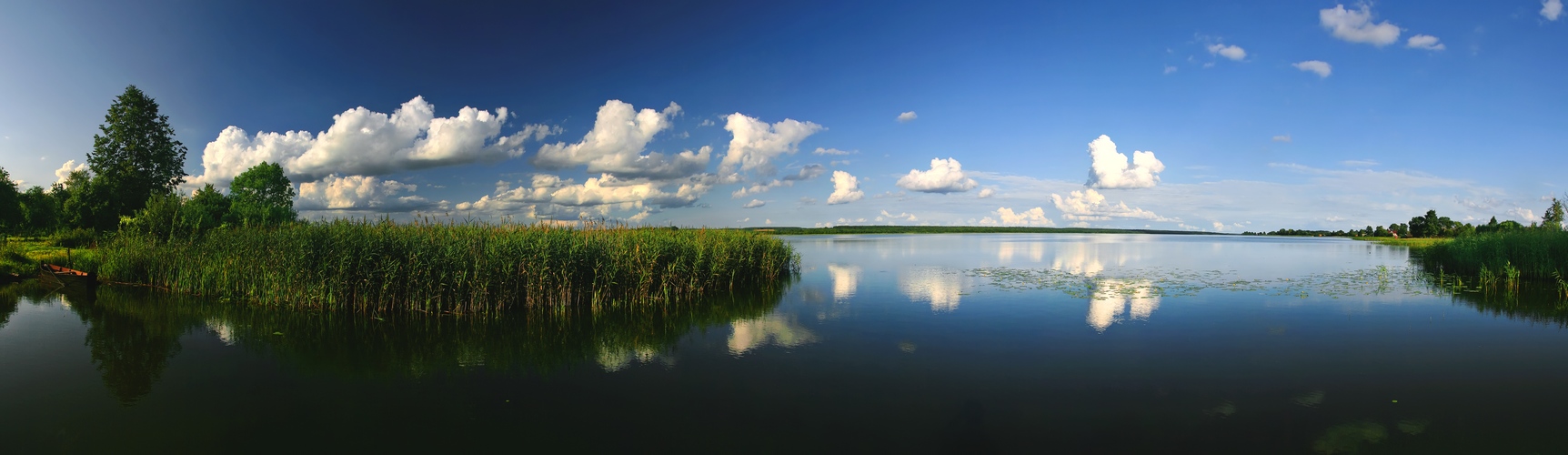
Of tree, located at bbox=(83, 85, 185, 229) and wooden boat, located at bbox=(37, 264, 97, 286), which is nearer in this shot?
wooden boat, located at bbox=(37, 264, 97, 286)

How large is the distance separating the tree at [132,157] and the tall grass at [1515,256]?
6438cm

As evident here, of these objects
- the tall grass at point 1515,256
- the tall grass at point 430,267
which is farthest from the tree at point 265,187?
the tall grass at point 1515,256

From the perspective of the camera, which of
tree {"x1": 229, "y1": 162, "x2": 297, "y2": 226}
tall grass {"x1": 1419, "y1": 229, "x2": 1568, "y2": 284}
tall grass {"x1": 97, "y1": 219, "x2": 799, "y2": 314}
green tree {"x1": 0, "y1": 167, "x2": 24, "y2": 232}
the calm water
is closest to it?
the calm water

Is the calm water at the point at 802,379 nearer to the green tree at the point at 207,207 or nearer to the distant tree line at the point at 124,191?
the green tree at the point at 207,207

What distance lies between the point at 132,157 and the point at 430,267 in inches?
1700

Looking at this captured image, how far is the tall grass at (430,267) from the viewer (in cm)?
1352

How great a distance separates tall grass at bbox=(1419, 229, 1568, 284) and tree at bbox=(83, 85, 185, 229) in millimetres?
64375

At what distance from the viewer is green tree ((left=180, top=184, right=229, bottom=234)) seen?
92.8ft

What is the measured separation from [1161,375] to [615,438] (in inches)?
280

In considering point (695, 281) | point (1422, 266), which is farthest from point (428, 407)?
point (1422, 266)

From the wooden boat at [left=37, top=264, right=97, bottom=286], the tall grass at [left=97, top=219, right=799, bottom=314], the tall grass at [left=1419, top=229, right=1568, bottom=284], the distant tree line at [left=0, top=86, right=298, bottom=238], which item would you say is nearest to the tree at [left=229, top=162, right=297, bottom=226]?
the distant tree line at [left=0, top=86, right=298, bottom=238]

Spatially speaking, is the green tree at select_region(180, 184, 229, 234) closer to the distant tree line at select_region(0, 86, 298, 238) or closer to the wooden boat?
the distant tree line at select_region(0, 86, 298, 238)

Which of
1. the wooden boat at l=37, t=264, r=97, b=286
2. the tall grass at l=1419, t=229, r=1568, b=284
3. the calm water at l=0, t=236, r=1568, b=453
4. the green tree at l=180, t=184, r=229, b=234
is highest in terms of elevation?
the green tree at l=180, t=184, r=229, b=234

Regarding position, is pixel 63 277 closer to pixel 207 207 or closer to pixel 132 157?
pixel 207 207
